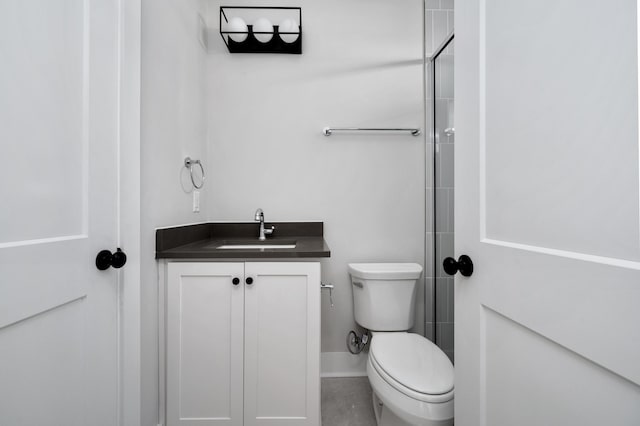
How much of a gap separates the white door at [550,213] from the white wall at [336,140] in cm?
104

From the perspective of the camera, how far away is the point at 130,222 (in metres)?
1.03

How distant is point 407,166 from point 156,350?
167 centimetres

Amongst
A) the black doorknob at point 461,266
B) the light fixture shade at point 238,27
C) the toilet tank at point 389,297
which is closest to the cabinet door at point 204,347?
the toilet tank at point 389,297

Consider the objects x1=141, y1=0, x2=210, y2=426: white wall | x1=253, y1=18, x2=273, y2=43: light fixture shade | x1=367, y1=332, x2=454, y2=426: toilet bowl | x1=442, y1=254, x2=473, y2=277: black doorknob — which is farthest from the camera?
x1=253, y1=18, x2=273, y2=43: light fixture shade

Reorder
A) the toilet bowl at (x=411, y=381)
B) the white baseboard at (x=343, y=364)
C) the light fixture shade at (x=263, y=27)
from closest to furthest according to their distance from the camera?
1. the toilet bowl at (x=411, y=381)
2. the light fixture shade at (x=263, y=27)
3. the white baseboard at (x=343, y=364)

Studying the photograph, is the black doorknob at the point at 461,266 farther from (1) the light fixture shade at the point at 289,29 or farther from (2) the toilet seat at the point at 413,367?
(1) the light fixture shade at the point at 289,29

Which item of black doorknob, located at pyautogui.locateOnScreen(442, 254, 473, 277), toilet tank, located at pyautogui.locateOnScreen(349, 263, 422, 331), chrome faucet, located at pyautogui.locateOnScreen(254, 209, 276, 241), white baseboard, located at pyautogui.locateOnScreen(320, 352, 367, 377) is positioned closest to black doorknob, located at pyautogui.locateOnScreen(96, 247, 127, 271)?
chrome faucet, located at pyautogui.locateOnScreen(254, 209, 276, 241)

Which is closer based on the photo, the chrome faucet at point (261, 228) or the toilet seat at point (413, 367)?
the toilet seat at point (413, 367)

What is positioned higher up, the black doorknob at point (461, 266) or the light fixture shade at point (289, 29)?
the light fixture shade at point (289, 29)

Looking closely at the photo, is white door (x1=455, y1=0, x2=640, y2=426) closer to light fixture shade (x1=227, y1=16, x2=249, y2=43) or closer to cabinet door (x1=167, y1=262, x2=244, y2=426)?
cabinet door (x1=167, y1=262, x2=244, y2=426)

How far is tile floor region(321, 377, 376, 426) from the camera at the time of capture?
1.42 metres

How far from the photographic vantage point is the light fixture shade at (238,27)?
64.7 inches

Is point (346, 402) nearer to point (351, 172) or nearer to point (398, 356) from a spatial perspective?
point (398, 356)

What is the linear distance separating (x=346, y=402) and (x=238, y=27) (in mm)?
2221
